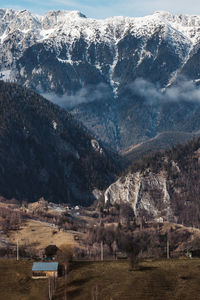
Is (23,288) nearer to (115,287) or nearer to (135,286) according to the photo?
(115,287)

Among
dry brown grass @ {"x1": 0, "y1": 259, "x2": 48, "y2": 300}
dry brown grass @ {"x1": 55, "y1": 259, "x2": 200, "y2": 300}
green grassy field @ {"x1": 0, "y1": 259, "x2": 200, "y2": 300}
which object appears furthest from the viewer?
dry brown grass @ {"x1": 0, "y1": 259, "x2": 48, "y2": 300}

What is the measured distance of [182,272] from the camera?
200 metres

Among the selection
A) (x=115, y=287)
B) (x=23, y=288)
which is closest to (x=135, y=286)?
(x=115, y=287)

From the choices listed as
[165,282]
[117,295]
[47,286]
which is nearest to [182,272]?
[165,282]

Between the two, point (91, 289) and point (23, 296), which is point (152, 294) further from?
point (23, 296)

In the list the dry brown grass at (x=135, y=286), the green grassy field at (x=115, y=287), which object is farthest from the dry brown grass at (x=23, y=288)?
the dry brown grass at (x=135, y=286)

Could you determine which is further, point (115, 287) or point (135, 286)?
point (135, 286)

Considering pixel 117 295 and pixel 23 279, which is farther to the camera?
pixel 23 279

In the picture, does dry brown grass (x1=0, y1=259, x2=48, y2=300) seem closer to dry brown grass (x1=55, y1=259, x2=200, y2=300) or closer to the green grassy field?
the green grassy field

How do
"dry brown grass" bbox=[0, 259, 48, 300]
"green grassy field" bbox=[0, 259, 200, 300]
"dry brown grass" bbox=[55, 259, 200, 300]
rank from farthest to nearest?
"dry brown grass" bbox=[0, 259, 48, 300]
"green grassy field" bbox=[0, 259, 200, 300]
"dry brown grass" bbox=[55, 259, 200, 300]

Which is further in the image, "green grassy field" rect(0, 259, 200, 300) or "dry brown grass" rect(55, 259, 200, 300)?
"green grassy field" rect(0, 259, 200, 300)

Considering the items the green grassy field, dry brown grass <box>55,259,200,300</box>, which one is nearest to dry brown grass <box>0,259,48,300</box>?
the green grassy field

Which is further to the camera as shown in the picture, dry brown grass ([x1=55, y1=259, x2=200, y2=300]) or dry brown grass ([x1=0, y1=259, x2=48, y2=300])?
dry brown grass ([x1=0, y1=259, x2=48, y2=300])

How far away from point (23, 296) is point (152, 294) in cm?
3327
